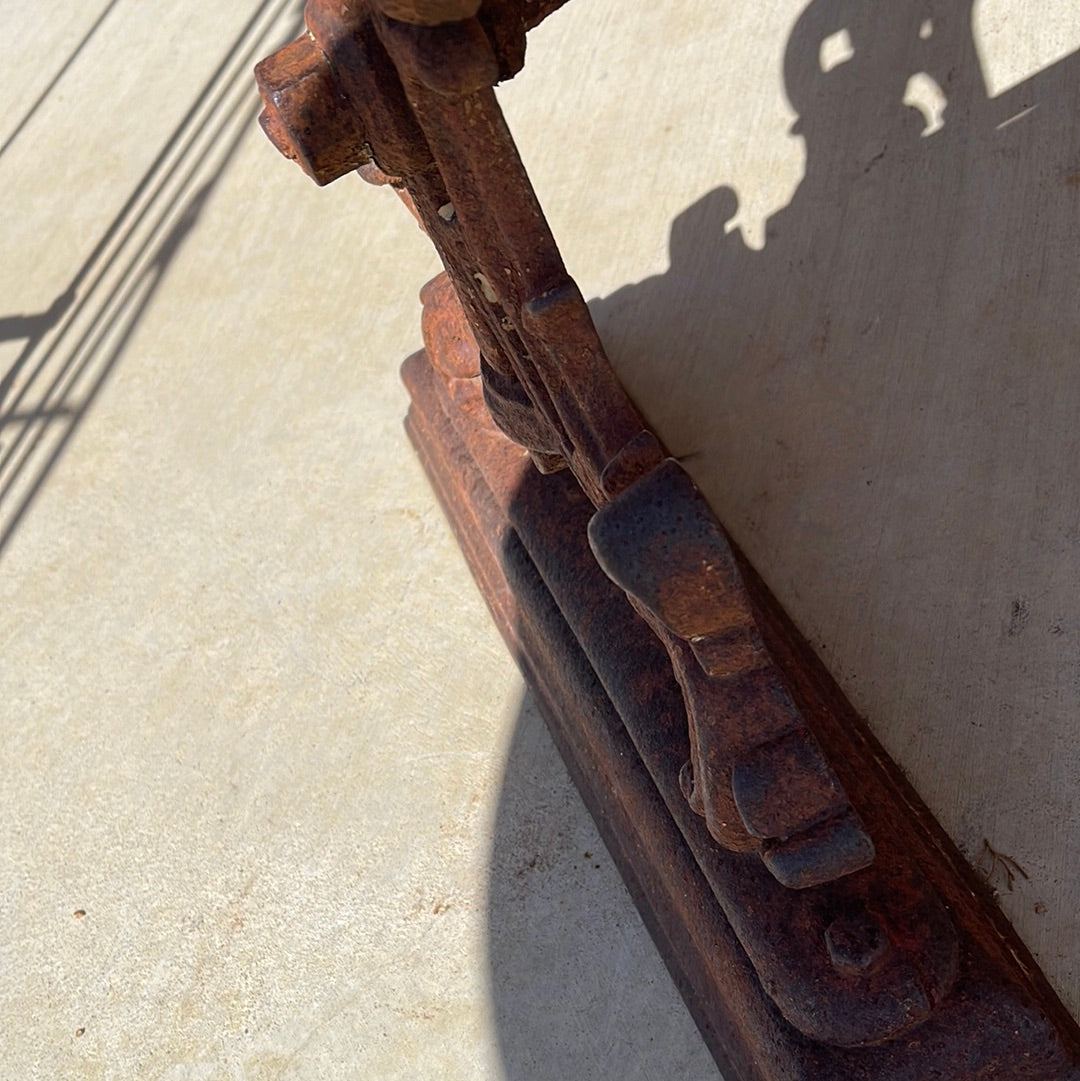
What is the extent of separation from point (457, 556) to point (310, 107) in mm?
1337

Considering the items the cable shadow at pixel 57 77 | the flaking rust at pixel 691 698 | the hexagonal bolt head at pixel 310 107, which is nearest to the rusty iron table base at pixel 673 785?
the flaking rust at pixel 691 698

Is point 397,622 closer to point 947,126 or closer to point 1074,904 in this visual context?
point 1074,904

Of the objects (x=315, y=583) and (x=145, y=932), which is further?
(x=315, y=583)

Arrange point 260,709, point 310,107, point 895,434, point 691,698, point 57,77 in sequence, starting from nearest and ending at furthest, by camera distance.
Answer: point 310,107, point 691,698, point 895,434, point 260,709, point 57,77

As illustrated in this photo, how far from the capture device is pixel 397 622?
93.0 inches

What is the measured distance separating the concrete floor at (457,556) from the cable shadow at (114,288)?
1 cm

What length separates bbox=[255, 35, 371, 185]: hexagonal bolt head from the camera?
3.82 feet

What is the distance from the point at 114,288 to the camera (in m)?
3.19

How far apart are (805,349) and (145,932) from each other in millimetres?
1666

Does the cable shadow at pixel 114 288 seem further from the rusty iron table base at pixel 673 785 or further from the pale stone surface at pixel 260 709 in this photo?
the rusty iron table base at pixel 673 785

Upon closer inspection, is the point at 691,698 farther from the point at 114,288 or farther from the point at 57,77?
the point at 57,77

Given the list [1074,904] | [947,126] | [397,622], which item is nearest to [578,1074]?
[1074,904]

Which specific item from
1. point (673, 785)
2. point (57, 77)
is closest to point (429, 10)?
point (673, 785)

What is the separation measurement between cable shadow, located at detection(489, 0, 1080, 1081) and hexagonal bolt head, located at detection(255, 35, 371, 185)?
1153 millimetres
